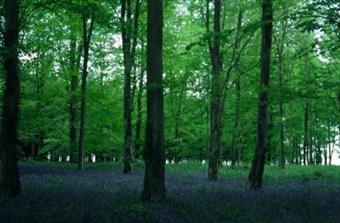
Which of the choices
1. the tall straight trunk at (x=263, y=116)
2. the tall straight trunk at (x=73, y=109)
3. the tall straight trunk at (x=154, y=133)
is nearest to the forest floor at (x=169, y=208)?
the tall straight trunk at (x=154, y=133)

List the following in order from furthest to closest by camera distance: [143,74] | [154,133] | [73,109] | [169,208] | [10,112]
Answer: [73,109]
[143,74]
[10,112]
[154,133]
[169,208]

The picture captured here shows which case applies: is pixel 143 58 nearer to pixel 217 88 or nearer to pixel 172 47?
pixel 172 47

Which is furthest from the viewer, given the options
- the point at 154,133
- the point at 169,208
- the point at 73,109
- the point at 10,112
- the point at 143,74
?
the point at 73,109

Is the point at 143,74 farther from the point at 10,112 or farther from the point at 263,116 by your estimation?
the point at 10,112

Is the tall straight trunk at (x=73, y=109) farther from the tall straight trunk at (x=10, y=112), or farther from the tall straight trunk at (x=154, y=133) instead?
the tall straight trunk at (x=154, y=133)

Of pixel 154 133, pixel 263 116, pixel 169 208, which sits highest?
pixel 263 116

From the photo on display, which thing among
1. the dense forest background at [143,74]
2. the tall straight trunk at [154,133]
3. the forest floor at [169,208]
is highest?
the dense forest background at [143,74]

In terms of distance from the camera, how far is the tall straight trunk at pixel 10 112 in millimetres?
13156

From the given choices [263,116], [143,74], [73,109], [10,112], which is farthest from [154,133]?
[73,109]

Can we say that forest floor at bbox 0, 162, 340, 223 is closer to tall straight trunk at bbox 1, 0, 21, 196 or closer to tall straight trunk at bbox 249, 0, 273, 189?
tall straight trunk at bbox 1, 0, 21, 196

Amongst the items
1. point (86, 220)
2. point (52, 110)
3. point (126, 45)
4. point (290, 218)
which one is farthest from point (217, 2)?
point (52, 110)

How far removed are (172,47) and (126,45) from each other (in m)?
10.8

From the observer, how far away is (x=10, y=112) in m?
13.3

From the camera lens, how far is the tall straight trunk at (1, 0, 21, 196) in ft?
43.2
